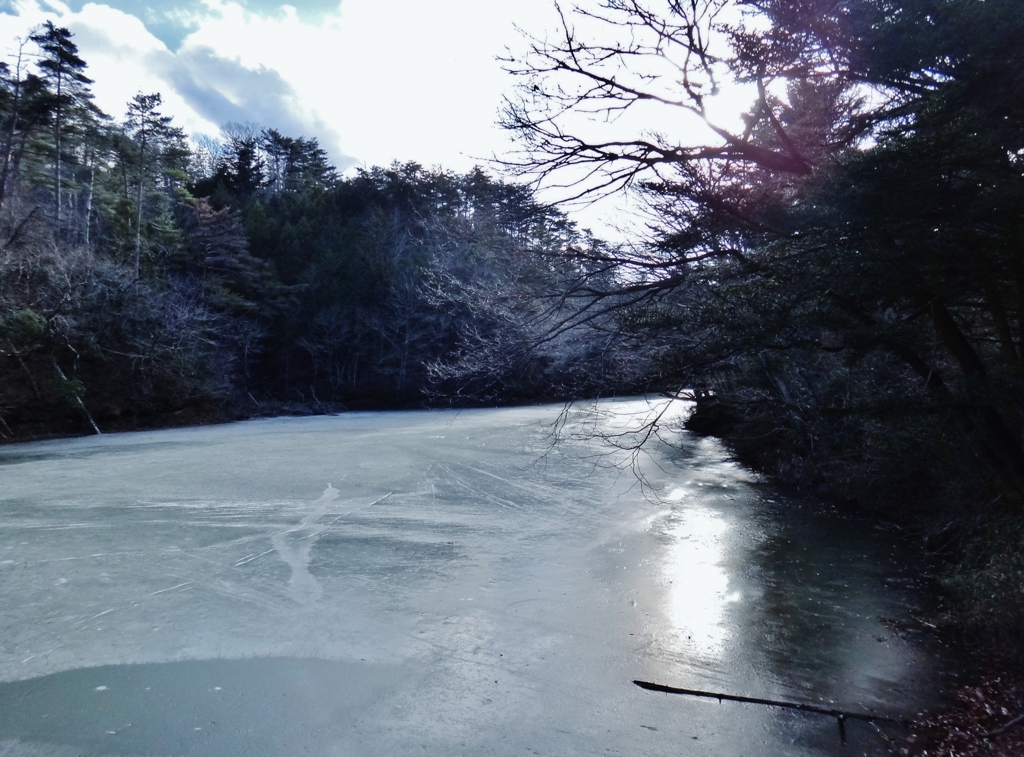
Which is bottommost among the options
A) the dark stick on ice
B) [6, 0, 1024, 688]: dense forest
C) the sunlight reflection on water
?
the dark stick on ice

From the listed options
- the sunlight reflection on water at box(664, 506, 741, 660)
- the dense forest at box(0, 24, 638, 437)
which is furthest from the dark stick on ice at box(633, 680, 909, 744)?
the dense forest at box(0, 24, 638, 437)

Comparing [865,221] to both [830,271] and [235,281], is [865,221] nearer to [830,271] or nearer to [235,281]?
[830,271]

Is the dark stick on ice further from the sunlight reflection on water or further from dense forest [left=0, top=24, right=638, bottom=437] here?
dense forest [left=0, top=24, right=638, bottom=437]

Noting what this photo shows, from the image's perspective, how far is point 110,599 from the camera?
17.8ft

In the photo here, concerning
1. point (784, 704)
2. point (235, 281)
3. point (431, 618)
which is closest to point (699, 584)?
point (784, 704)

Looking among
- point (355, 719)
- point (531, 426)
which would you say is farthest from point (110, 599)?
point (531, 426)

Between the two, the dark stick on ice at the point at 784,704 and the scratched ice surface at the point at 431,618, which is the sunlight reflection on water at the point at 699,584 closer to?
the scratched ice surface at the point at 431,618

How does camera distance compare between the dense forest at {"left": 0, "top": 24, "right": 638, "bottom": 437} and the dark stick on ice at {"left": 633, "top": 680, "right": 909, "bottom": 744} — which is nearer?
the dark stick on ice at {"left": 633, "top": 680, "right": 909, "bottom": 744}

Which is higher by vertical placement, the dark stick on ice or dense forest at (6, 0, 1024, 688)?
dense forest at (6, 0, 1024, 688)

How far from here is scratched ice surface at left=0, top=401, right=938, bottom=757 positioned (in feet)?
12.5

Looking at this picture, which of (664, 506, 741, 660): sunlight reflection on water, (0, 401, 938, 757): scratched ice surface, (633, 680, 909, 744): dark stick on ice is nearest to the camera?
(0, 401, 938, 757): scratched ice surface

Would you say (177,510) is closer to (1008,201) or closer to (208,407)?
(1008,201)

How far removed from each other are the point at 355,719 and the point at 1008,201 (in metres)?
4.58

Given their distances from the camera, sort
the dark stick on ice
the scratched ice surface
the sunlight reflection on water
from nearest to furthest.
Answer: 1. the scratched ice surface
2. the dark stick on ice
3. the sunlight reflection on water
